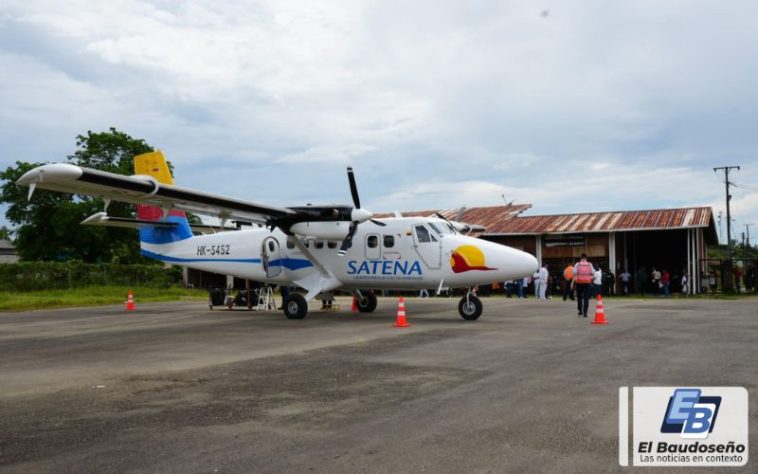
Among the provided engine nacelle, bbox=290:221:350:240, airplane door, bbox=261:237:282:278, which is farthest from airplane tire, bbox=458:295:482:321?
airplane door, bbox=261:237:282:278

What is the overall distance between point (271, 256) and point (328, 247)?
7.34 feet

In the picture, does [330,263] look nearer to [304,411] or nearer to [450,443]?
[304,411]

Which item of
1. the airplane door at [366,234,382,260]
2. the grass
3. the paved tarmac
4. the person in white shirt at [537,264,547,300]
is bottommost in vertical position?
the paved tarmac

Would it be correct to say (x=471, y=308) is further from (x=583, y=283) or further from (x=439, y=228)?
(x=583, y=283)

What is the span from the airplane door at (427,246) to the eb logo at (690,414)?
396 inches

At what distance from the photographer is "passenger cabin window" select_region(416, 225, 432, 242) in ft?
56.1

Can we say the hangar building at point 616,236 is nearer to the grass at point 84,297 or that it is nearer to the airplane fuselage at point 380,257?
the grass at point 84,297

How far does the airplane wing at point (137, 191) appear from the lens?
40.5 ft

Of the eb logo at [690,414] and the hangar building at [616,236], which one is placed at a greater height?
the hangar building at [616,236]

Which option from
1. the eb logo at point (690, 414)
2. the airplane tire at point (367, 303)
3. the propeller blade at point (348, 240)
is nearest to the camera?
the eb logo at point (690, 414)

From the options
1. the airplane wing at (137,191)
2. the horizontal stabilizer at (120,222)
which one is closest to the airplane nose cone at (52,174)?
the airplane wing at (137,191)

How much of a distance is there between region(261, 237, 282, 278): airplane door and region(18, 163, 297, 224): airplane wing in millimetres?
849

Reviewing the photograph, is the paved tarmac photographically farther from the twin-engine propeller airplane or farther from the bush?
the bush

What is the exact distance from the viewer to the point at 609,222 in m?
35.4
